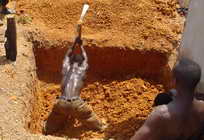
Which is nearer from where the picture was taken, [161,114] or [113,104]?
[161,114]

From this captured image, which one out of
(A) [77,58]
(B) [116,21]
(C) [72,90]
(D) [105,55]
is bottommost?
(D) [105,55]

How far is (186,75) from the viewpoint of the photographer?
518 cm

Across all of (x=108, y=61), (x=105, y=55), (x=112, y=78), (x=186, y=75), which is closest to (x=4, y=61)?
(x=105, y=55)

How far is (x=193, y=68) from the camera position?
17.1 ft

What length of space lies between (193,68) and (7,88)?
410 cm

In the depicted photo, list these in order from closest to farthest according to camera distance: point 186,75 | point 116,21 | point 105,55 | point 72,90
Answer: point 186,75, point 72,90, point 105,55, point 116,21

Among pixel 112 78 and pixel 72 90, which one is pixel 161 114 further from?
pixel 112 78

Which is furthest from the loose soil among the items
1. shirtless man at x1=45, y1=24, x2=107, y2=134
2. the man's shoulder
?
the man's shoulder

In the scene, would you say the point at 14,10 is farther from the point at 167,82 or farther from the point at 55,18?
the point at 167,82

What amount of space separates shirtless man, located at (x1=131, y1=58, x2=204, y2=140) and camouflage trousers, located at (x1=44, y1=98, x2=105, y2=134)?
297cm

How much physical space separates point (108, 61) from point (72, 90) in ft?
7.84

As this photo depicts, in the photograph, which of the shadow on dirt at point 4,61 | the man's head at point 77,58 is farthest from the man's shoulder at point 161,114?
the shadow on dirt at point 4,61

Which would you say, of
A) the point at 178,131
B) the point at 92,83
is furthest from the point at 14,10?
the point at 178,131

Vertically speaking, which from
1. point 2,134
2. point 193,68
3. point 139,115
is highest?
point 193,68
